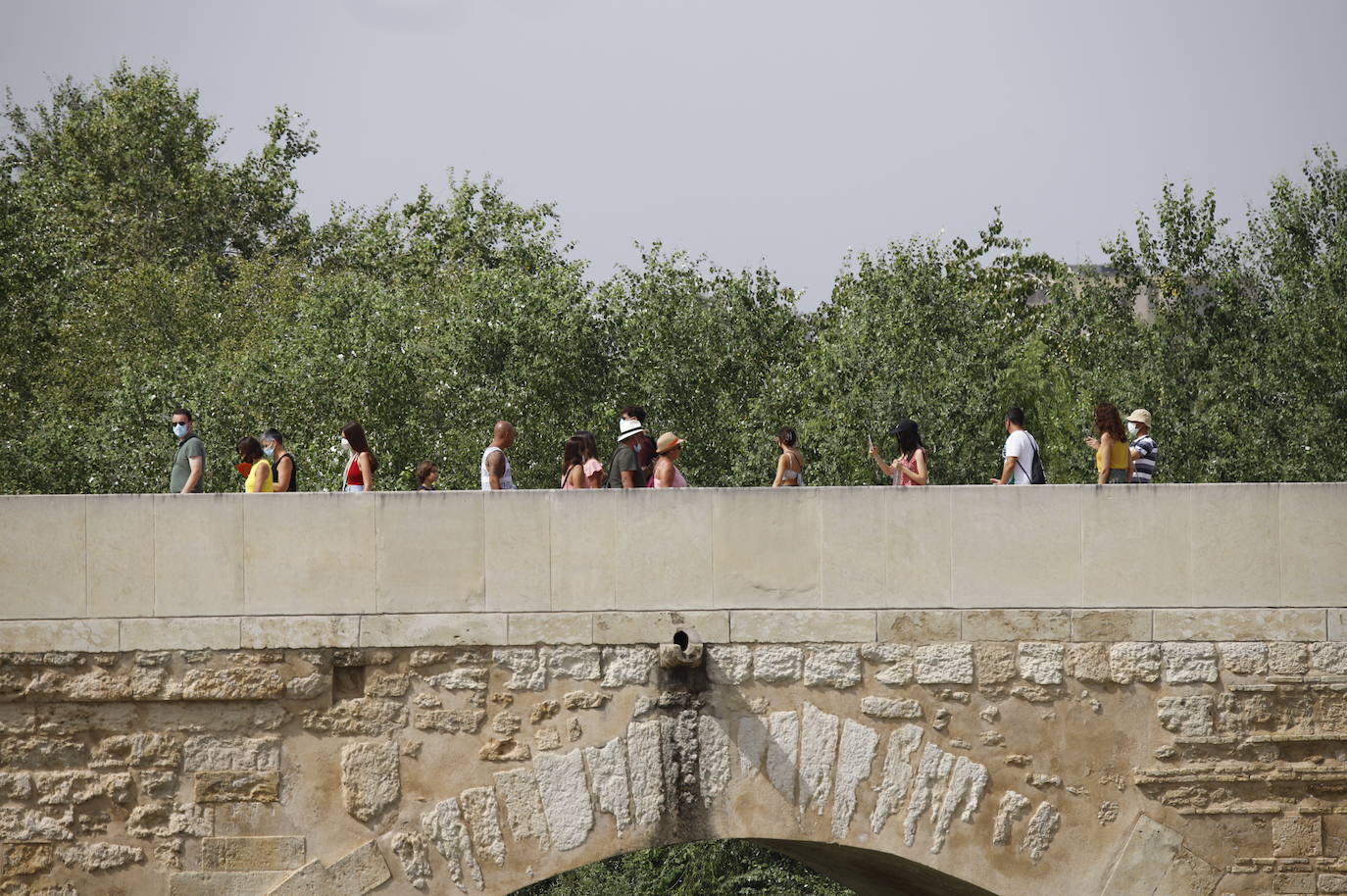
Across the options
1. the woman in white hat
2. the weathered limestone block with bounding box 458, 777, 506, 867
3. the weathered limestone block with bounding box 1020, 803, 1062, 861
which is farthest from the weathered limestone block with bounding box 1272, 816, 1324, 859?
the weathered limestone block with bounding box 458, 777, 506, 867

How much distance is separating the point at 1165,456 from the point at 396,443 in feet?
32.2

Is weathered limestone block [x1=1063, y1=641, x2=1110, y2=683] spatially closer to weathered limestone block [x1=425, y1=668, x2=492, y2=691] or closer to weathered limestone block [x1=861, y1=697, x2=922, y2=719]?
weathered limestone block [x1=861, y1=697, x2=922, y2=719]

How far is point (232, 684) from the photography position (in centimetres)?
789

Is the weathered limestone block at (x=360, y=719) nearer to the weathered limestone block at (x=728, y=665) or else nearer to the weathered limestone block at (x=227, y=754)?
the weathered limestone block at (x=227, y=754)

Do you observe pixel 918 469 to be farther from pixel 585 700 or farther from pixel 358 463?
pixel 358 463

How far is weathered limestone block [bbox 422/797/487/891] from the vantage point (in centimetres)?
783

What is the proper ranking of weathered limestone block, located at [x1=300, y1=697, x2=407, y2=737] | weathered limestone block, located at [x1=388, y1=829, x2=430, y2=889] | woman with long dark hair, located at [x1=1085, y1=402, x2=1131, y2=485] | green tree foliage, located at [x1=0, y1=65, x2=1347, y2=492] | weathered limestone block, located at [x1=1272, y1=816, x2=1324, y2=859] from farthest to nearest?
1. green tree foliage, located at [x1=0, y1=65, x2=1347, y2=492]
2. woman with long dark hair, located at [x1=1085, y1=402, x2=1131, y2=485]
3. weathered limestone block, located at [x1=1272, y1=816, x2=1324, y2=859]
4. weathered limestone block, located at [x1=300, y1=697, x2=407, y2=737]
5. weathered limestone block, located at [x1=388, y1=829, x2=430, y2=889]

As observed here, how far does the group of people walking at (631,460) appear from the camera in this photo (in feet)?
30.2

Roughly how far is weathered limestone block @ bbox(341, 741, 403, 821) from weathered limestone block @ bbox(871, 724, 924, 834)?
8.02ft

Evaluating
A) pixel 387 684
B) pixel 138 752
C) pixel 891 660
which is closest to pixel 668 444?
pixel 891 660

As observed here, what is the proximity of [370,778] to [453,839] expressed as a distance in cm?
53

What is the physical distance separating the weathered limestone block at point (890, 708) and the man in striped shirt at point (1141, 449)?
250 centimetres

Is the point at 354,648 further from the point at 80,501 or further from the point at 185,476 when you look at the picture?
the point at 185,476

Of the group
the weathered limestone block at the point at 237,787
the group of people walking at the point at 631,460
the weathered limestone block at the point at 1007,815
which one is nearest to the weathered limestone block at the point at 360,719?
the weathered limestone block at the point at 237,787
